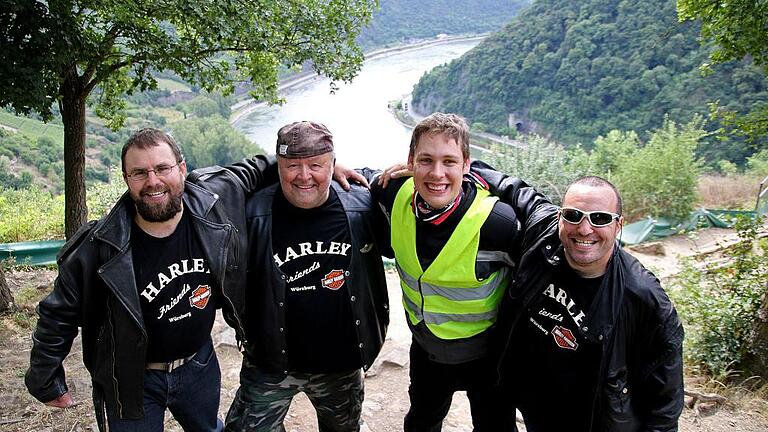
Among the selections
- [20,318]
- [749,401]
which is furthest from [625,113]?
[20,318]

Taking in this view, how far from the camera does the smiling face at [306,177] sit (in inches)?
102

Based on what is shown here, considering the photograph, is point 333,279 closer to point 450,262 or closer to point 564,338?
point 450,262

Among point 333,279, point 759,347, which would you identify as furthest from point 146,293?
point 759,347

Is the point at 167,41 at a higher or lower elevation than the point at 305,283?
higher

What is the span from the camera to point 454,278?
2.52 meters

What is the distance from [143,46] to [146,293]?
3.15 meters

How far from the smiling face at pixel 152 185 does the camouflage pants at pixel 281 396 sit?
101 centimetres

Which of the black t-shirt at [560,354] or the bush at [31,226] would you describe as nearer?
the black t-shirt at [560,354]

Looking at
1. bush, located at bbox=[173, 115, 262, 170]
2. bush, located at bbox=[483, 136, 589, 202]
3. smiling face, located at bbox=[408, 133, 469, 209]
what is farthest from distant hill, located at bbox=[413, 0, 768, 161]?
smiling face, located at bbox=[408, 133, 469, 209]

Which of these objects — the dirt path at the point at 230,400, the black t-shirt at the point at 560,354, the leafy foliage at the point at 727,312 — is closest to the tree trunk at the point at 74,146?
the dirt path at the point at 230,400

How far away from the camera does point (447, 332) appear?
2619 millimetres

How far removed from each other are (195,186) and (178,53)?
2.77 meters

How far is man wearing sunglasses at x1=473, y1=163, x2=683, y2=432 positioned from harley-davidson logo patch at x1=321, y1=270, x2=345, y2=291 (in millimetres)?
850

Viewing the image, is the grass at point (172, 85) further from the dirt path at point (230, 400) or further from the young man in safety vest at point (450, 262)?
the young man in safety vest at point (450, 262)
